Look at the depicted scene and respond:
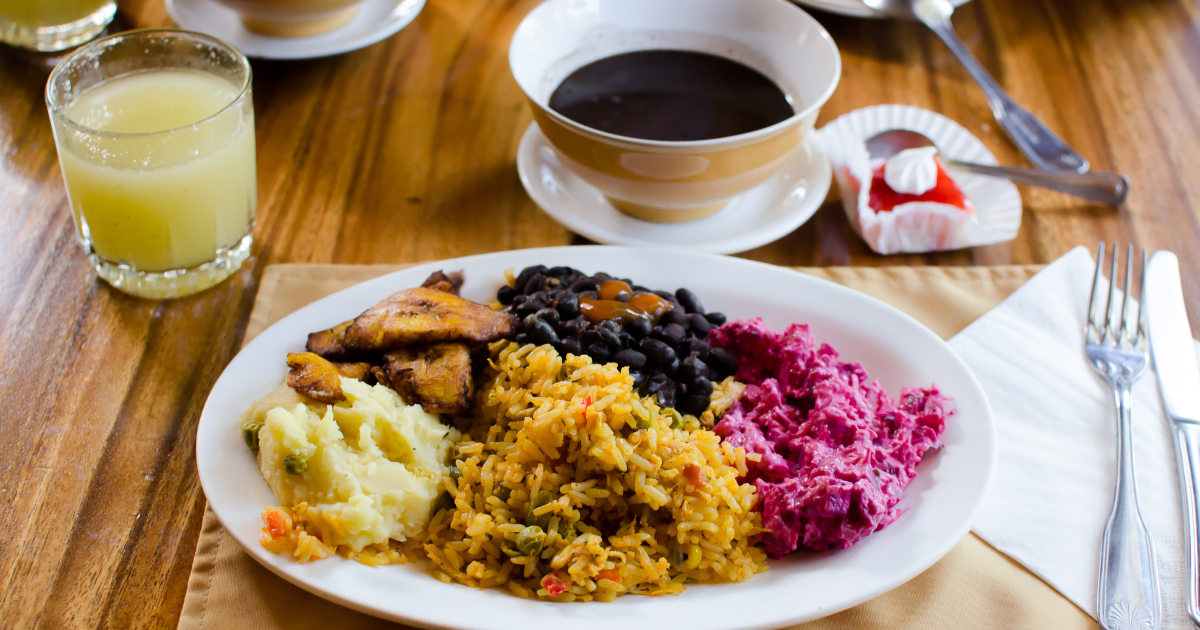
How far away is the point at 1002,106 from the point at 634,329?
7.07 feet

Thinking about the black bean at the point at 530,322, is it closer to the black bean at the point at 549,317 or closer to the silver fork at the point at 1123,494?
→ the black bean at the point at 549,317

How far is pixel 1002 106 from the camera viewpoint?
3.41 m

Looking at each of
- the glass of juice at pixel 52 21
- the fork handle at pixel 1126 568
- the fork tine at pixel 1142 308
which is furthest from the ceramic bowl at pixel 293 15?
the fork handle at pixel 1126 568

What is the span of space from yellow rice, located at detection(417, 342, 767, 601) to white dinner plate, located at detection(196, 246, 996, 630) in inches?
2.2

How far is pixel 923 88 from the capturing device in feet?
12.0

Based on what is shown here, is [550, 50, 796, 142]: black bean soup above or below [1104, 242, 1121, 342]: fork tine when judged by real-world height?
above

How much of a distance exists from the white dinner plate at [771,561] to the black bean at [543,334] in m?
0.35

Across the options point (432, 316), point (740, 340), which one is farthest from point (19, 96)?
point (740, 340)

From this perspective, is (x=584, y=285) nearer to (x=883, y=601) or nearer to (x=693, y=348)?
(x=693, y=348)

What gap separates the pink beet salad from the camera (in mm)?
1839

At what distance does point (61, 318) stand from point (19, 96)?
1.33 m

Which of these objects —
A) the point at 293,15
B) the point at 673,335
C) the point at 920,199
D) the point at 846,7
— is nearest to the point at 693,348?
the point at 673,335

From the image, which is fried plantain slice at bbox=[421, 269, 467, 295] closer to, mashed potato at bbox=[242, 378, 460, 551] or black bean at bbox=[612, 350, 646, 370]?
mashed potato at bbox=[242, 378, 460, 551]

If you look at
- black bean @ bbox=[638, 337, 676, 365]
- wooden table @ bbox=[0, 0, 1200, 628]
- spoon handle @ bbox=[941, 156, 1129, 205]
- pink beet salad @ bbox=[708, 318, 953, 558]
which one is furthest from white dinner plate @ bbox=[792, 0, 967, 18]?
black bean @ bbox=[638, 337, 676, 365]
